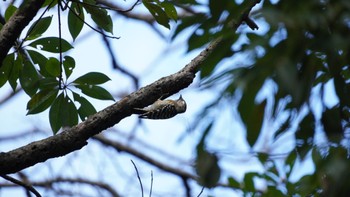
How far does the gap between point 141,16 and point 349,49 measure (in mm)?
4726

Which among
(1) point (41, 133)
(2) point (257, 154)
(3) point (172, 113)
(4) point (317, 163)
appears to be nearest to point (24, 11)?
(3) point (172, 113)

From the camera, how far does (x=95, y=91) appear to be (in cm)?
264

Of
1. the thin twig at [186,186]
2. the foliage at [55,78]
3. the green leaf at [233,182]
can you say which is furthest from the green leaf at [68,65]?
the thin twig at [186,186]

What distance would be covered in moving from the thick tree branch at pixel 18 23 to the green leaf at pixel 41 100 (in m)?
0.37

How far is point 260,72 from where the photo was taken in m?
1.44

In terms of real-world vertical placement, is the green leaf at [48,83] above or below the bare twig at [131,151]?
above

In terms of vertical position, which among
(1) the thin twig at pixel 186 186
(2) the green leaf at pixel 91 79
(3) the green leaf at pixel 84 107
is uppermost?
(2) the green leaf at pixel 91 79

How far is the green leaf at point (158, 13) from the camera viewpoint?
2.60 m

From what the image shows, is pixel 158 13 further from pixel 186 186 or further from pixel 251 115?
pixel 186 186

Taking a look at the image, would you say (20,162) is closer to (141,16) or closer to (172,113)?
(172,113)

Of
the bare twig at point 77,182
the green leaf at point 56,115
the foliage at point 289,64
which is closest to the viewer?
the foliage at point 289,64

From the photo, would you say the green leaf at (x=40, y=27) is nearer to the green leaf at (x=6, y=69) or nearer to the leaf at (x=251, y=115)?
the green leaf at (x=6, y=69)

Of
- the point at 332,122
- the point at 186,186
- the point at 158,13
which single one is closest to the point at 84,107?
the point at 158,13

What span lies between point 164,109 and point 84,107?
0.29m
